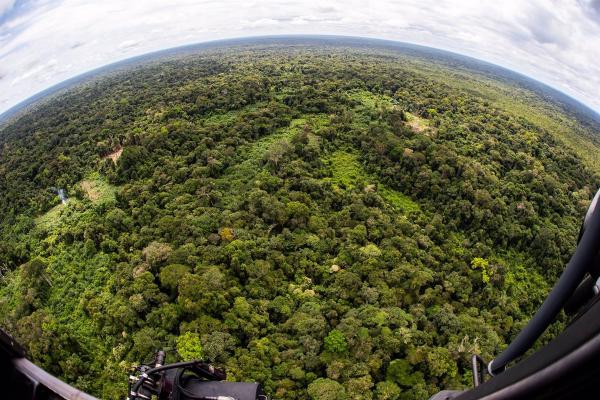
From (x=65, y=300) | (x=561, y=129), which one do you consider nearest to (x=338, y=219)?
(x=65, y=300)

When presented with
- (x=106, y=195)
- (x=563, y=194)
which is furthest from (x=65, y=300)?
(x=563, y=194)

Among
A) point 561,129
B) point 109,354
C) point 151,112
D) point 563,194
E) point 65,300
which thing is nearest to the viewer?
point 109,354

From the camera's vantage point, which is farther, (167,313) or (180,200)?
(180,200)

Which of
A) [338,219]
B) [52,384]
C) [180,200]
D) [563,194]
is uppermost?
[52,384]

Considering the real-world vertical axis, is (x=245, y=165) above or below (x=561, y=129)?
above

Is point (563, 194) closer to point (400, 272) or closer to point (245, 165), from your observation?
point (400, 272)

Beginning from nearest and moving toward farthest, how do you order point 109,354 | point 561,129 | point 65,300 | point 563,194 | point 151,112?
point 109,354 → point 65,300 → point 563,194 → point 151,112 → point 561,129
